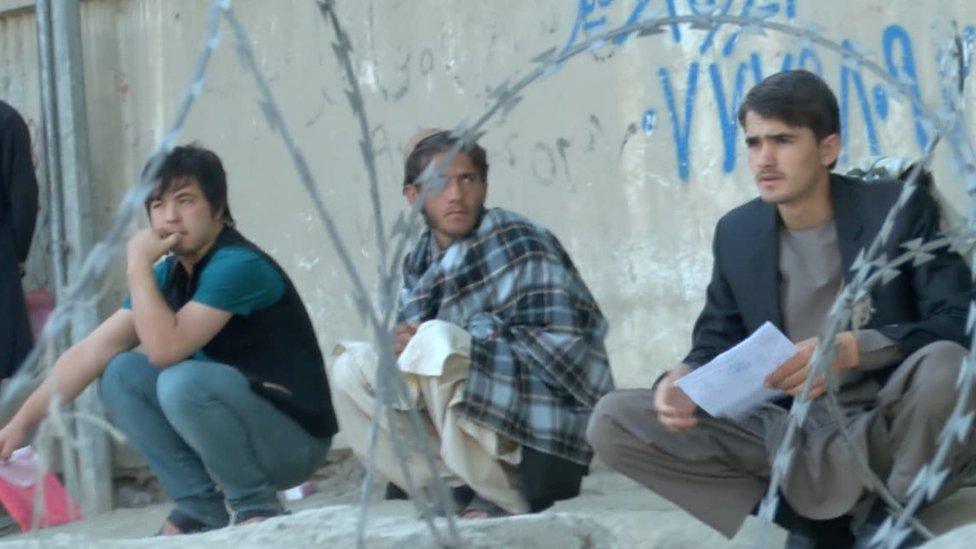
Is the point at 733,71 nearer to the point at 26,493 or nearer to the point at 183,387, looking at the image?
the point at 183,387

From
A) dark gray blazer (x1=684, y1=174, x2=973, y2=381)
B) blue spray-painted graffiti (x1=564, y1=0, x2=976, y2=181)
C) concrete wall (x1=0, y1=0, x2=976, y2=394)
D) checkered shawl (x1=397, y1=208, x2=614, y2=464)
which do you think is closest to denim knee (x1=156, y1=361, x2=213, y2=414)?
checkered shawl (x1=397, y1=208, x2=614, y2=464)

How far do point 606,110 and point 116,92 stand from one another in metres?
1.89

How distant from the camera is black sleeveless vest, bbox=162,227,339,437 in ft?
14.8

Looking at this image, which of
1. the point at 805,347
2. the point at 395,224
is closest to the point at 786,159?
the point at 805,347

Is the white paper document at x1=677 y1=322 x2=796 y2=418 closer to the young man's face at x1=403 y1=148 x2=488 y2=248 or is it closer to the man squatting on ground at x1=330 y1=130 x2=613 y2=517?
the man squatting on ground at x1=330 y1=130 x2=613 y2=517

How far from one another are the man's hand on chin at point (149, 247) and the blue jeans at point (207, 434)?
0.25 metres

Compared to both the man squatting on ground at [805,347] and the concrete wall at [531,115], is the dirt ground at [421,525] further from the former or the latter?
the concrete wall at [531,115]

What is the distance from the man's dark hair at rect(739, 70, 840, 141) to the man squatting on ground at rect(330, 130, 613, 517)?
→ 2.50 ft

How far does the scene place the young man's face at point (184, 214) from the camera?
14.7 ft

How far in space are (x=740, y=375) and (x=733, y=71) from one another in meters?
2.02

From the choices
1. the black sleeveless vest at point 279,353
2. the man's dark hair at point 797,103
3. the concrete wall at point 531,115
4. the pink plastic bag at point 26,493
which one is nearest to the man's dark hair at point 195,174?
the black sleeveless vest at point 279,353

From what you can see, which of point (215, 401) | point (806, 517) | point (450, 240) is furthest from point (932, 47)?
point (215, 401)

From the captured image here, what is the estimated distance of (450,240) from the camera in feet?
Result: 15.3

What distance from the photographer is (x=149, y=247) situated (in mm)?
4465
